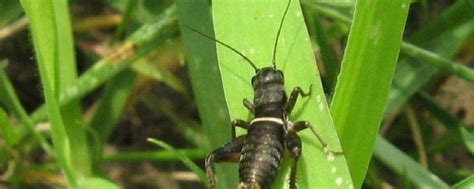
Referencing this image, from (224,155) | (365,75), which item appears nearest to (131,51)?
(224,155)

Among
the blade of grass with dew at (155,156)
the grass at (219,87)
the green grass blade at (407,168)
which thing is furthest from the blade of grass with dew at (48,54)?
the green grass blade at (407,168)

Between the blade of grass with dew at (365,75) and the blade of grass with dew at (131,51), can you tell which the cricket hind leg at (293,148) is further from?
the blade of grass with dew at (131,51)

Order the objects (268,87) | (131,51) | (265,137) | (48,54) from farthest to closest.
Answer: (131,51) → (268,87) → (265,137) → (48,54)

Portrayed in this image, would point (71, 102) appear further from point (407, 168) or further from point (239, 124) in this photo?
point (407, 168)

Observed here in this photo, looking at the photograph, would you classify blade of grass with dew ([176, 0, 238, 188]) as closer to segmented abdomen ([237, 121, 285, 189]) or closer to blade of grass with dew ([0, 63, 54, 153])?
segmented abdomen ([237, 121, 285, 189])

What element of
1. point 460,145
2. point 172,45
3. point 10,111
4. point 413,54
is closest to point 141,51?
point 172,45

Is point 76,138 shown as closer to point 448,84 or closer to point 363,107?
point 363,107

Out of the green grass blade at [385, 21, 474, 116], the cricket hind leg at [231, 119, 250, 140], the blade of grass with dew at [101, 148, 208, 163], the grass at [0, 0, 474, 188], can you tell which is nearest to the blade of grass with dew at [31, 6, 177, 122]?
the grass at [0, 0, 474, 188]
